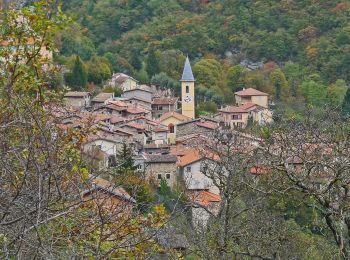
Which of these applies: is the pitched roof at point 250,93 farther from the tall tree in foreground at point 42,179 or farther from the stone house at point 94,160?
the tall tree in foreground at point 42,179

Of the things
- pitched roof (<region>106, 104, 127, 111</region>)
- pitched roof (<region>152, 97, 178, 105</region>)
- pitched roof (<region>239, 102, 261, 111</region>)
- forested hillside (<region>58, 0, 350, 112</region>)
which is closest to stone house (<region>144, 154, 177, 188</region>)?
pitched roof (<region>106, 104, 127, 111</region>)

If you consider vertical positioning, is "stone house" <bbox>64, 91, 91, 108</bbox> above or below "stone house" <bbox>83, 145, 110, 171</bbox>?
below

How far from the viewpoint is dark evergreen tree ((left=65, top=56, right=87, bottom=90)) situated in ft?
117

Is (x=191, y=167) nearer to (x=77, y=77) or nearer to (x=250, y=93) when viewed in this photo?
(x=77, y=77)

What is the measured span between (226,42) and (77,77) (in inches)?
806

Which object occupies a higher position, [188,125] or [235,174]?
[235,174]

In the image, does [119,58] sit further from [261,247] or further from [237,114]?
[261,247]

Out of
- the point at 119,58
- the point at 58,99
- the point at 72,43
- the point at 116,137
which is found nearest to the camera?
the point at 58,99

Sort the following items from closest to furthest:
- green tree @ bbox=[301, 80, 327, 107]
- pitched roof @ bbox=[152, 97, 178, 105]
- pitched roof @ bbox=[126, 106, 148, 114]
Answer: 1. pitched roof @ bbox=[126, 106, 148, 114]
2. pitched roof @ bbox=[152, 97, 178, 105]
3. green tree @ bbox=[301, 80, 327, 107]

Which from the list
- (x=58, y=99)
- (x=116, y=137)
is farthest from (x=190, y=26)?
(x=58, y=99)

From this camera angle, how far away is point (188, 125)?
108ft

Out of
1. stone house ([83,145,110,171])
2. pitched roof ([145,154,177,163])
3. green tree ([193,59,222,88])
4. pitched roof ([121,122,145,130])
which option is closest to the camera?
stone house ([83,145,110,171])

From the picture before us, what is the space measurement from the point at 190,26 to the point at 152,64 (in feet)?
30.1

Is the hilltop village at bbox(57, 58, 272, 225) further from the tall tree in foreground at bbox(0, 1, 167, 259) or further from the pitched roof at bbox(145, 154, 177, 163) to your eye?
the tall tree in foreground at bbox(0, 1, 167, 259)
